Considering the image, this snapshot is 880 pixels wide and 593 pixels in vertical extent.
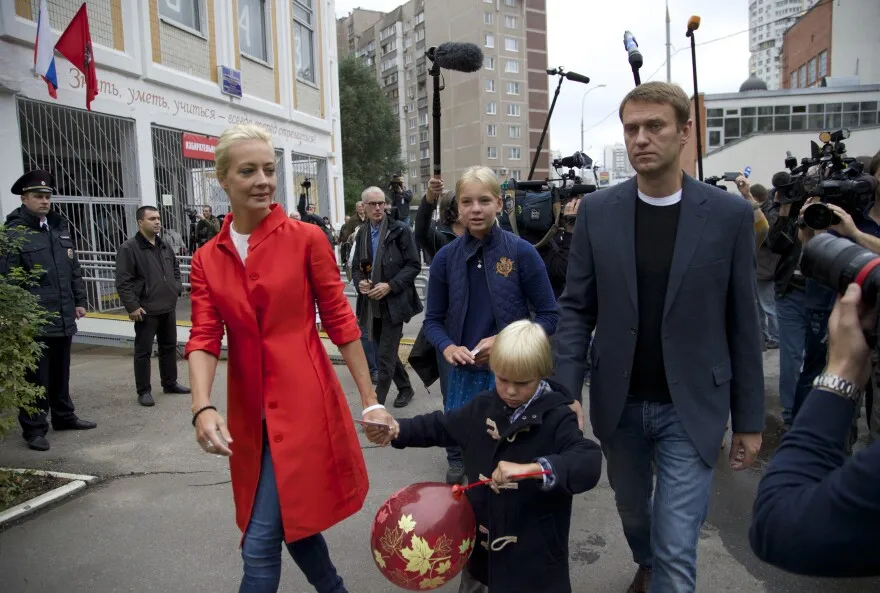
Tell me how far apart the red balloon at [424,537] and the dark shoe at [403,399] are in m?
4.04

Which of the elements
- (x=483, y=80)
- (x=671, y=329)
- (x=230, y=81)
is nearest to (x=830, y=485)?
(x=671, y=329)

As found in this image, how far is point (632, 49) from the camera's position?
4363mm

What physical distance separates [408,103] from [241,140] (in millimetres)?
85805

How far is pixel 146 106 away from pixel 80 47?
238 cm

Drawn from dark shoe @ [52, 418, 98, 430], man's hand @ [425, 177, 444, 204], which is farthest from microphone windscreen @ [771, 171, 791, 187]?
dark shoe @ [52, 418, 98, 430]

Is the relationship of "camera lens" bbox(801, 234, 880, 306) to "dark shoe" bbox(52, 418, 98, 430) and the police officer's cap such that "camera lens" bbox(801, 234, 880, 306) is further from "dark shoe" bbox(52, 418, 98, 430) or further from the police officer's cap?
"dark shoe" bbox(52, 418, 98, 430)

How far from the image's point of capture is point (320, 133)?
20.1m

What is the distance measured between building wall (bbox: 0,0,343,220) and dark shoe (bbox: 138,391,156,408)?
4.49 metres

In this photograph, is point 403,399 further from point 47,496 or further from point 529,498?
point 529,498

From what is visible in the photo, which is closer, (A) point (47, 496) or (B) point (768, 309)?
(A) point (47, 496)

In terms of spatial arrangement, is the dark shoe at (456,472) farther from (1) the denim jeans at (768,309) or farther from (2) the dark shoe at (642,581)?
(1) the denim jeans at (768,309)

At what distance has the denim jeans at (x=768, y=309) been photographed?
8.32 meters

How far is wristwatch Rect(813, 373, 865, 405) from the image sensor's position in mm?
1200

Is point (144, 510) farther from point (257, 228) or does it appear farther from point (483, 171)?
point (483, 171)
